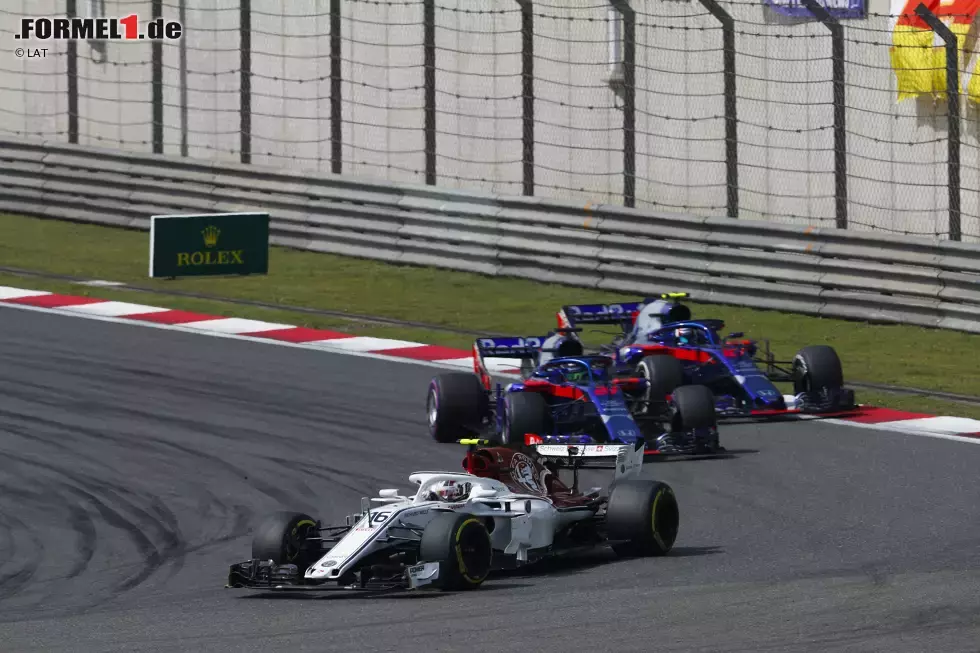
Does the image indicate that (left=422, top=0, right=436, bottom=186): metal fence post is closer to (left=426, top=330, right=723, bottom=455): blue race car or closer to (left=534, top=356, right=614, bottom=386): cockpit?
(left=426, top=330, right=723, bottom=455): blue race car

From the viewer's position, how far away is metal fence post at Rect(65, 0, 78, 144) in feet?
83.9

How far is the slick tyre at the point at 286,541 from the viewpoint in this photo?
10.9 meters

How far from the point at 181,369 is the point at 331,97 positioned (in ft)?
20.6

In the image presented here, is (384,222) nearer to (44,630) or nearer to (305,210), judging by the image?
(305,210)

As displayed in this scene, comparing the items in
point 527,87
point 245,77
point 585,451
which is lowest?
point 585,451

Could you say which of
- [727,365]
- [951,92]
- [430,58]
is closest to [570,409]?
[727,365]

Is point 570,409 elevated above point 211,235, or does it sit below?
below

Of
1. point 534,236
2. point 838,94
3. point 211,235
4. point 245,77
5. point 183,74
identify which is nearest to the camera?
point 838,94

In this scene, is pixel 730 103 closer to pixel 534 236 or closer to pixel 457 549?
pixel 534 236

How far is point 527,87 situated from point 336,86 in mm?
2696

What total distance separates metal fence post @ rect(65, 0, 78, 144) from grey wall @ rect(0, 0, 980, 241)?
144 mm

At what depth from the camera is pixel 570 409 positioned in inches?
579

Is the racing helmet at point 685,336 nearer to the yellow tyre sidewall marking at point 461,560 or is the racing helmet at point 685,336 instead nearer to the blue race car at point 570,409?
the blue race car at point 570,409

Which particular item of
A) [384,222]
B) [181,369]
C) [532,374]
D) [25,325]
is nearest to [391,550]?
[532,374]
